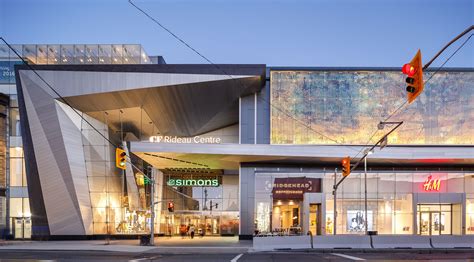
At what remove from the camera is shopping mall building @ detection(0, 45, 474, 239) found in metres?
39.2

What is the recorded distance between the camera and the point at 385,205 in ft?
139

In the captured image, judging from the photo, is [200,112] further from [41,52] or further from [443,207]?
[443,207]

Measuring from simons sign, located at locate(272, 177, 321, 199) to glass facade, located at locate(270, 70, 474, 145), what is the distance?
12.6 ft

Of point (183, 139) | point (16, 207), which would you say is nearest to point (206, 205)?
point (183, 139)

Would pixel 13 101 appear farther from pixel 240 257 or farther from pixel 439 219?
pixel 439 219

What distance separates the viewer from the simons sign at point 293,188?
132 ft

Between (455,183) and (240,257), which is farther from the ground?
(455,183)

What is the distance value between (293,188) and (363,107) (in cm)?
1004

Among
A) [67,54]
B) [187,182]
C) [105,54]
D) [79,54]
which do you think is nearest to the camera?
[67,54]

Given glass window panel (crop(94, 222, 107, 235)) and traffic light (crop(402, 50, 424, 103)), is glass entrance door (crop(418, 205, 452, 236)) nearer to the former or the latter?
glass window panel (crop(94, 222, 107, 235))

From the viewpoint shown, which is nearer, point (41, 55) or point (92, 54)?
point (41, 55)

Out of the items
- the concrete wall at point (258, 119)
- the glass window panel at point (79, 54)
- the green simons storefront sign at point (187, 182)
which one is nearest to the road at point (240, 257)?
the concrete wall at point (258, 119)

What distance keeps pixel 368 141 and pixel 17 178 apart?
108 ft

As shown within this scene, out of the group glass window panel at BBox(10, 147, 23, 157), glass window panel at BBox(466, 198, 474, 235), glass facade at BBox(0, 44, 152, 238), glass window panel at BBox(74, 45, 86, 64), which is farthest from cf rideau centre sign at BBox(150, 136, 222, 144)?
glass window panel at BBox(466, 198, 474, 235)
